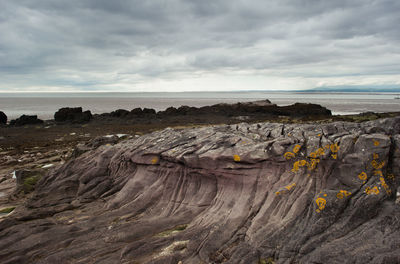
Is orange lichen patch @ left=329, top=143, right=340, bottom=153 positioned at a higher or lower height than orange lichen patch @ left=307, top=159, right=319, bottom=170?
higher

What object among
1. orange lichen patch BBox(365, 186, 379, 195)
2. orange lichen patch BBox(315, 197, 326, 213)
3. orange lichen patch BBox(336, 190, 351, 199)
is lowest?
orange lichen patch BBox(315, 197, 326, 213)

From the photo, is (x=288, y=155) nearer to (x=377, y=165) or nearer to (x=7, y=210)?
(x=377, y=165)

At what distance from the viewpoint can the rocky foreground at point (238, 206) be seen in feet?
26.2

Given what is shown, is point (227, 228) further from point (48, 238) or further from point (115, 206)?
point (48, 238)

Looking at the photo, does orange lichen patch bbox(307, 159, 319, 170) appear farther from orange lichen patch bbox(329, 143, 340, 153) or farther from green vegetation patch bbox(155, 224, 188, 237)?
green vegetation patch bbox(155, 224, 188, 237)

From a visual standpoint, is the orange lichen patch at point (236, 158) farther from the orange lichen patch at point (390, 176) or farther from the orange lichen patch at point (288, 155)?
the orange lichen patch at point (390, 176)

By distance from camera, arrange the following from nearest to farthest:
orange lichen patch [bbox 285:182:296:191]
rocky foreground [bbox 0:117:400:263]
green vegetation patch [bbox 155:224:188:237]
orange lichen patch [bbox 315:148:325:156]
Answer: rocky foreground [bbox 0:117:400:263] < orange lichen patch [bbox 285:182:296:191] < orange lichen patch [bbox 315:148:325:156] < green vegetation patch [bbox 155:224:188:237]

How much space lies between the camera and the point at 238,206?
10.3 metres

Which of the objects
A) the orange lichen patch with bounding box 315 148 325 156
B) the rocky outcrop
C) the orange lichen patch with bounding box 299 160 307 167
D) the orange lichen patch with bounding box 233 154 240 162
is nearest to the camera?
the orange lichen patch with bounding box 315 148 325 156

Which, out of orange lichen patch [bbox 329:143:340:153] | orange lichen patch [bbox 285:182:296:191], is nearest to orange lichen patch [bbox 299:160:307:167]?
orange lichen patch [bbox 285:182:296:191]

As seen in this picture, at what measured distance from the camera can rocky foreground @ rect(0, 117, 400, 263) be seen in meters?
7.99

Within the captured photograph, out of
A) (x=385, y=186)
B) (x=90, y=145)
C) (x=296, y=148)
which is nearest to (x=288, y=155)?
(x=296, y=148)

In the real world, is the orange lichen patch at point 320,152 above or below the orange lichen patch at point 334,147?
below

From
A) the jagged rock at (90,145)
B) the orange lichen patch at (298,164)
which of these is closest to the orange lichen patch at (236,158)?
the orange lichen patch at (298,164)
